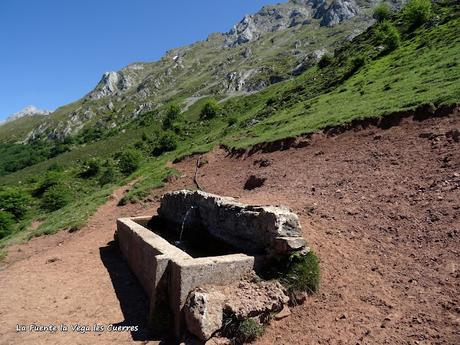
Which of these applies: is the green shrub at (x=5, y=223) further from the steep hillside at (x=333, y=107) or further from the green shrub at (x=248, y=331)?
the green shrub at (x=248, y=331)

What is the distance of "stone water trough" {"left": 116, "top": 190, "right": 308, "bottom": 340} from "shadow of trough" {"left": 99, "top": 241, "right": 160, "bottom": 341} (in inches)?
11.1

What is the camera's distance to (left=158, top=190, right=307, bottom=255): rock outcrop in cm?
902

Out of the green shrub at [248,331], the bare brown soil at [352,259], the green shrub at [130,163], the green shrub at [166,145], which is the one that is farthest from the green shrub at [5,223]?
the green shrub at [248,331]

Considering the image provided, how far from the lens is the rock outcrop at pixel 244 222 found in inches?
355

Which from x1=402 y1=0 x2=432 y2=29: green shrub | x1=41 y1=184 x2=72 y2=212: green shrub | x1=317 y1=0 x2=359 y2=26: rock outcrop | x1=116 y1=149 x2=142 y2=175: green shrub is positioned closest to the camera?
x1=41 y1=184 x2=72 y2=212: green shrub

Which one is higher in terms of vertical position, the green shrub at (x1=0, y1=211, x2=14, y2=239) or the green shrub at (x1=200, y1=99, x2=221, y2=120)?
the green shrub at (x1=200, y1=99, x2=221, y2=120)

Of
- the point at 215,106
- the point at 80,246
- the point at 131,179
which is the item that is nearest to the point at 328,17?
the point at 215,106

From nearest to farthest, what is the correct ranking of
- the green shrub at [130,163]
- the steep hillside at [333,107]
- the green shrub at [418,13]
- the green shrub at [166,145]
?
the steep hillside at [333,107], the green shrub at [130,163], the green shrub at [418,13], the green shrub at [166,145]

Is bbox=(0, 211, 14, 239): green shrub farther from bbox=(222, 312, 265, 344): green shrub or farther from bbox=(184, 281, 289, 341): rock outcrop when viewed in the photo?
bbox=(222, 312, 265, 344): green shrub

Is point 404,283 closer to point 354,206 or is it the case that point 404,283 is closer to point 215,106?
point 354,206

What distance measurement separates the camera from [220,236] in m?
12.2

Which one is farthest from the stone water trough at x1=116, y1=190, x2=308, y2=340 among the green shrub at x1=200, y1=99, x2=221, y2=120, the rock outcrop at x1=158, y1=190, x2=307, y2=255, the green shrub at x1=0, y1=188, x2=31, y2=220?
the green shrub at x1=200, y1=99, x2=221, y2=120

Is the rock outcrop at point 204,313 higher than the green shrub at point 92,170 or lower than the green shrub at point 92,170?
lower

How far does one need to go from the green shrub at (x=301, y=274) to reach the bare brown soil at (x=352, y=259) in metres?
0.27
